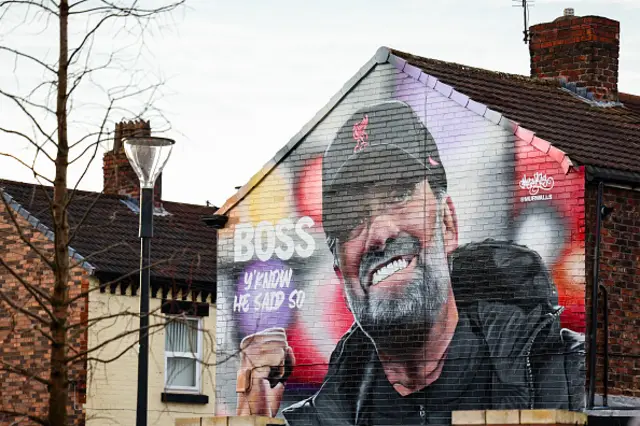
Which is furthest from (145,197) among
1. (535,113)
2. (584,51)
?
(584,51)

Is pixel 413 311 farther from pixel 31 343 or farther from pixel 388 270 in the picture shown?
pixel 31 343

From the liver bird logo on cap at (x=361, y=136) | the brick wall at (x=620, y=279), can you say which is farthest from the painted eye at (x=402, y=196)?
the brick wall at (x=620, y=279)

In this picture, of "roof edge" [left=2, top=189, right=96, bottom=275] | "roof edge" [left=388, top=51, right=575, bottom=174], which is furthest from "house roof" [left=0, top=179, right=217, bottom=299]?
"roof edge" [left=388, top=51, right=575, bottom=174]

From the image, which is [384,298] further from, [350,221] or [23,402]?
[23,402]

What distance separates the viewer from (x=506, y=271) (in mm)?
22469

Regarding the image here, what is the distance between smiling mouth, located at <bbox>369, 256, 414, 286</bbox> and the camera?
2362 cm

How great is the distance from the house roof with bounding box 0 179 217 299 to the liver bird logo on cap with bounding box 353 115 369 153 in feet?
20.5

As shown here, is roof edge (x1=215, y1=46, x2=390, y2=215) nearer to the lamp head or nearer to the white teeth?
the white teeth

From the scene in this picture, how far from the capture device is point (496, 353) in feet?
73.3

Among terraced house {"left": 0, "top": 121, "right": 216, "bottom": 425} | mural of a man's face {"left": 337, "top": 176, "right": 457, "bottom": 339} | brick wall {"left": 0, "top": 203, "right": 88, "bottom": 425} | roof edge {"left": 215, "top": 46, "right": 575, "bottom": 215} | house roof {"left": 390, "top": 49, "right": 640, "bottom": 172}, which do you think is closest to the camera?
roof edge {"left": 215, "top": 46, "right": 575, "bottom": 215}

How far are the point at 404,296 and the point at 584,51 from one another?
6.87m

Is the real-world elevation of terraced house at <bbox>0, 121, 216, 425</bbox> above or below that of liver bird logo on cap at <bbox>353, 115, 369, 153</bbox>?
below

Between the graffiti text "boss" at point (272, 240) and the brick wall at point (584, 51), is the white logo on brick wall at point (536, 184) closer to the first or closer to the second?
the graffiti text "boss" at point (272, 240)

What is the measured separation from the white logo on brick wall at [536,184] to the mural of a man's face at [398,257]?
1368mm
